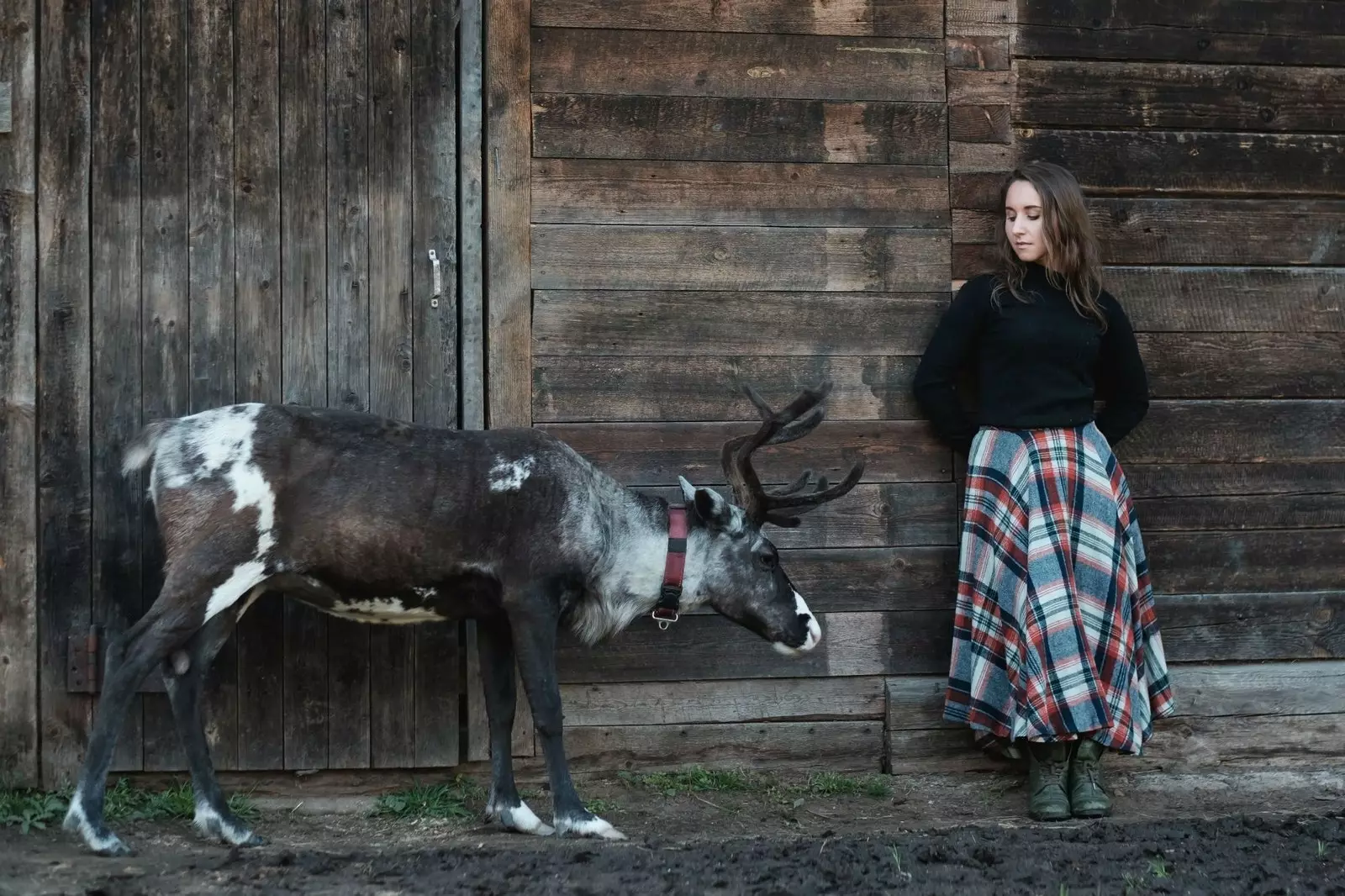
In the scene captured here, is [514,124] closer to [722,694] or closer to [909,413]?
[909,413]

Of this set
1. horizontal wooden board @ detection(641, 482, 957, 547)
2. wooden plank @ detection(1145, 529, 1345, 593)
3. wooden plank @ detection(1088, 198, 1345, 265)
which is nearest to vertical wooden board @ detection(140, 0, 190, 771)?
horizontal wooden board @ detection(641, 482, 957, 547)

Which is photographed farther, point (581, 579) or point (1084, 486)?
point (1084, 486)

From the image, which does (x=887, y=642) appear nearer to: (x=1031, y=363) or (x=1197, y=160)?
(x=1031, y=363)

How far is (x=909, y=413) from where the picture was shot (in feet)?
17.8

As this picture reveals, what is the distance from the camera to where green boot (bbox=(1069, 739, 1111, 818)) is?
5.11m

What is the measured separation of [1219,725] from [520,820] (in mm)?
2823

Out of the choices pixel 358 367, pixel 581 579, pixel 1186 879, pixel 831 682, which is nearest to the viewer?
pixel 1186 879

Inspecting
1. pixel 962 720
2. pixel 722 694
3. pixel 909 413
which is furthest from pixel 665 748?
pixel 909 413

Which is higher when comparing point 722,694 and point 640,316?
point 640,316

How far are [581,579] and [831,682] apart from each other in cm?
123

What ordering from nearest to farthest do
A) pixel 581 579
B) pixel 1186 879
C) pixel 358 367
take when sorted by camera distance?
pixel 1186 879, pixel 581 579, pixel 358 367

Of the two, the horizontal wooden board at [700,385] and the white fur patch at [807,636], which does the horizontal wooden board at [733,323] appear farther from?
the white fur patch at [807,636]

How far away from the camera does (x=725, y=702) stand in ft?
17.5

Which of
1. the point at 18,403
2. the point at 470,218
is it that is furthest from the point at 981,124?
the point at 18,403
